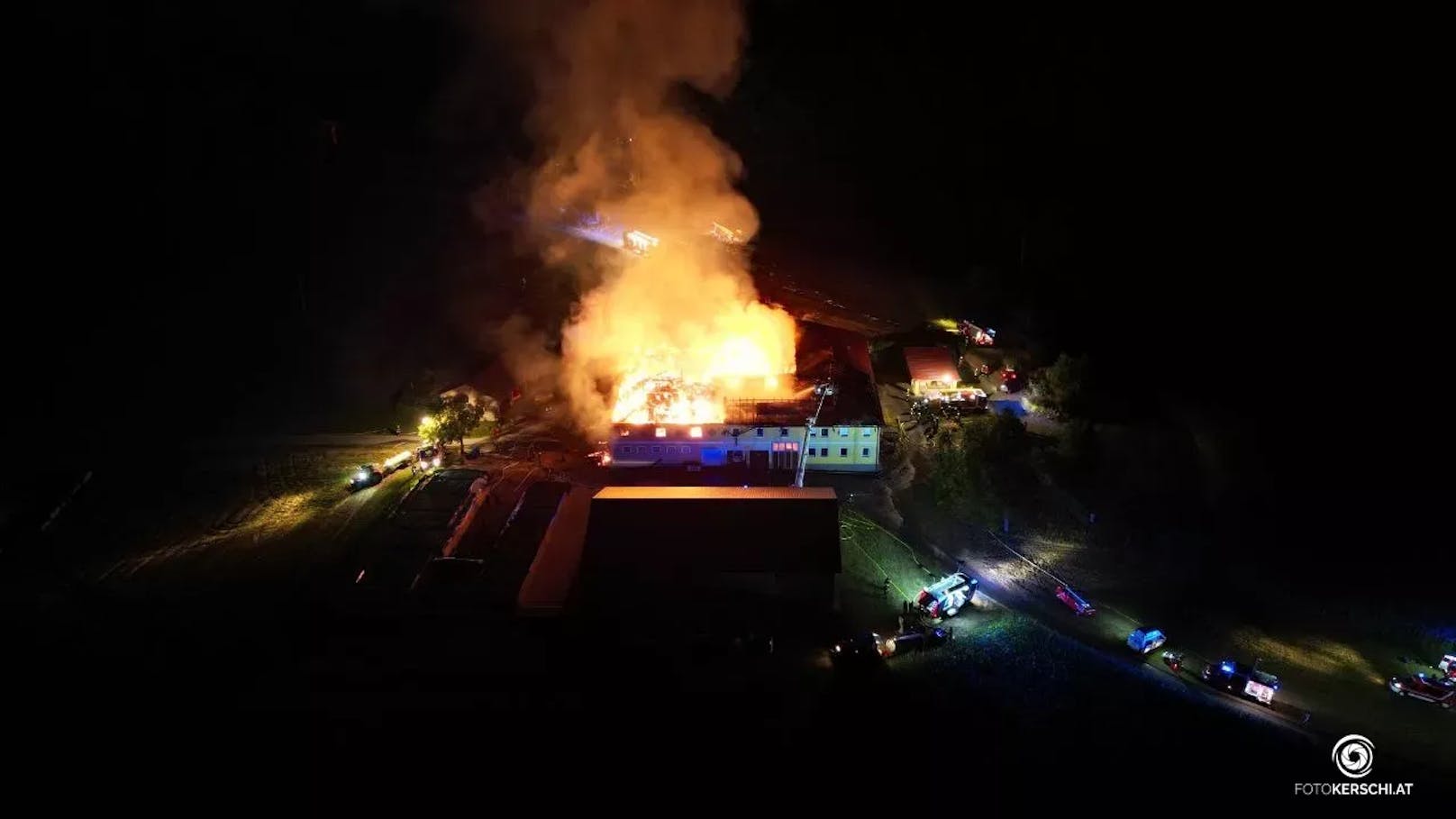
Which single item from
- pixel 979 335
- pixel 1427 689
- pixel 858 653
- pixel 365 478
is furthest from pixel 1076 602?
pixel 365 478

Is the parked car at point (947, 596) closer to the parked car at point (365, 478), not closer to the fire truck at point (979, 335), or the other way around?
the fire truck at point (979, 335)

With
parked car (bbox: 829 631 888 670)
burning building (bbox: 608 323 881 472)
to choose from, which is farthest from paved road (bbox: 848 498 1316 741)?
parked car (bbox: 829 631 888 670)

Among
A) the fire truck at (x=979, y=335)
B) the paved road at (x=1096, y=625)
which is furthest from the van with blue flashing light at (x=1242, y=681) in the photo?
the fire truck at (x=979, y=335)

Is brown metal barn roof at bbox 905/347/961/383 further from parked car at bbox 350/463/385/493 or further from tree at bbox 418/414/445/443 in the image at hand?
parked car at bbox 350/463/385/493

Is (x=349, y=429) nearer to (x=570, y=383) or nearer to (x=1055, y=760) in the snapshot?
(x=570, y=383)

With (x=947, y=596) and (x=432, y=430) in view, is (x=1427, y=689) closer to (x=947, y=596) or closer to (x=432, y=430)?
(x=947, y=596)

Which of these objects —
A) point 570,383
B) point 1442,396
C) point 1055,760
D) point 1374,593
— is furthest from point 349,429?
point 1442,396
